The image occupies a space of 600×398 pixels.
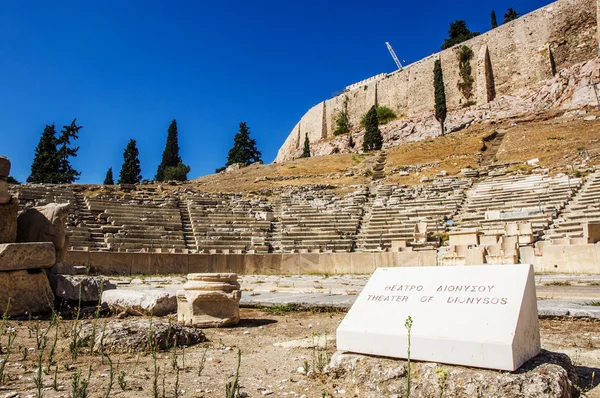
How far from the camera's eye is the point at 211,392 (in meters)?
2.78

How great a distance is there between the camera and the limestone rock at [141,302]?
5.88 meters

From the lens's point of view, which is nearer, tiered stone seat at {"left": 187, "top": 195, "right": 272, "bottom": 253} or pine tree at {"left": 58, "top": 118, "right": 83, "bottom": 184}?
tiered stone seat at {"left": 187, "top": 195, "right": 272, "bottom": 253}

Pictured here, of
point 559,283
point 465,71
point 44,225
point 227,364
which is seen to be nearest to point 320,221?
point 559,283

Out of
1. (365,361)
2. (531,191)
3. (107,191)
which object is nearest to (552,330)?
(365,361)

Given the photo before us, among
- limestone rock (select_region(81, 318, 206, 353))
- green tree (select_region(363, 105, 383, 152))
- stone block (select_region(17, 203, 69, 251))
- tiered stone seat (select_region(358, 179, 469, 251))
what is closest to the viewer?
limestone rock (select_region(81, 318, 206, 353))

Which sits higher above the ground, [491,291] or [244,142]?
[244,142]

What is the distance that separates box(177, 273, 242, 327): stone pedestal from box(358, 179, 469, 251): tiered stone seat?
11.3 meters

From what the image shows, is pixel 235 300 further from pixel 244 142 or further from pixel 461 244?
pixel 244 142

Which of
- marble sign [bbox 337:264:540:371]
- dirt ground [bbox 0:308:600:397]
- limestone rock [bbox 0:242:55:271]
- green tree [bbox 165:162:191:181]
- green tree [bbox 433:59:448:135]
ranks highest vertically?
green tree [bbox 433:59:448:135]

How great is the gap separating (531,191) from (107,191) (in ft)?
73.3

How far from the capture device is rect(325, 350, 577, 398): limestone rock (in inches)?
90.1

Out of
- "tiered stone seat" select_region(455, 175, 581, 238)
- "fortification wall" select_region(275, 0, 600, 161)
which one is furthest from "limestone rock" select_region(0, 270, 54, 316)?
"fortification wall" select_region(275, 0, 600, 161)

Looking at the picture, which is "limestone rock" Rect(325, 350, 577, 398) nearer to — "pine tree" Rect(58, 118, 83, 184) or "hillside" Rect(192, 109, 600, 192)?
"hillside" Rect(192, 109, 600, 192)

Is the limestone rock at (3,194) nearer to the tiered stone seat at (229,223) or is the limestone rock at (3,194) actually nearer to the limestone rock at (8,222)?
the limestone rock at (8,222)
